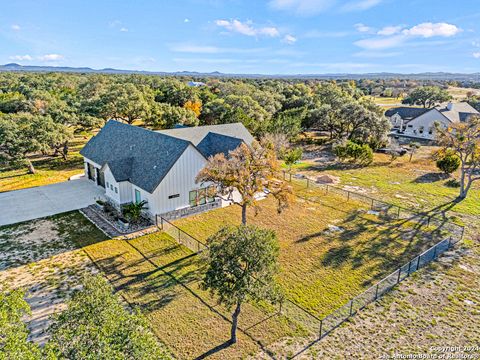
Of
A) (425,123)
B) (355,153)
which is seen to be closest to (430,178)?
(355,153)

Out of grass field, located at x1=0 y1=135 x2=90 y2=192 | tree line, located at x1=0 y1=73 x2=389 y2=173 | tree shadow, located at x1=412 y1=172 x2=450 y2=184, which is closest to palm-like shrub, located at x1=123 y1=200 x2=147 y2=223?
grass field, located at x1=0 y1=135 x2=90 y2=192

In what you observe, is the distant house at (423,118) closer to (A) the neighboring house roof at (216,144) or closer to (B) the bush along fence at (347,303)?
(A) the neighboring house roof at (216,144)

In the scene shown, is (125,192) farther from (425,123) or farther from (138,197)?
(425,123)

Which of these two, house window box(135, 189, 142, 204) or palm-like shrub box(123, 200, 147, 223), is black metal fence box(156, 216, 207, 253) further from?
house window box(135, 189, 142, 204)

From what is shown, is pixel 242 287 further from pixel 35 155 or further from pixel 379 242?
pixel 35 155

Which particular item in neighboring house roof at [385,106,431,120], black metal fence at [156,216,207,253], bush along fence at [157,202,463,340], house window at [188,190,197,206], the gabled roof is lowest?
bush along fence at [157,202,463,340]
